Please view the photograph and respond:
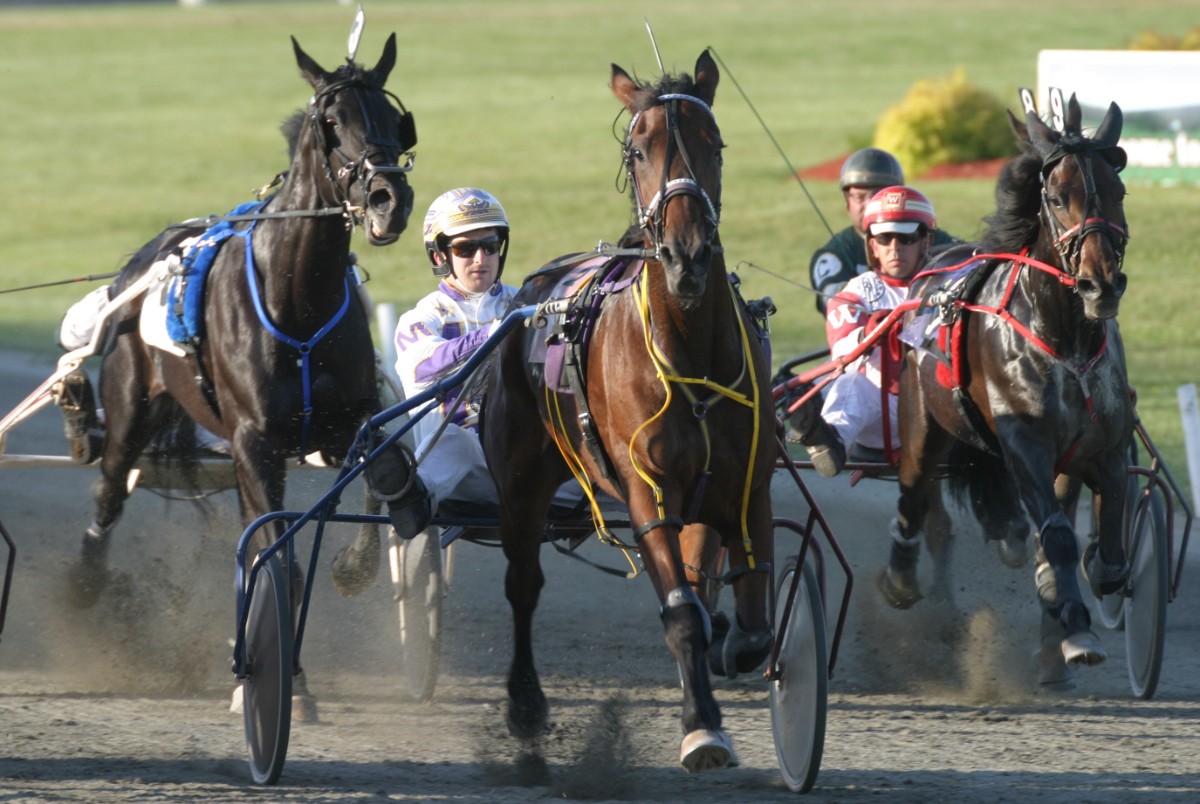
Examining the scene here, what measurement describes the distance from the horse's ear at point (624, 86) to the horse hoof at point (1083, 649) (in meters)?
1.92

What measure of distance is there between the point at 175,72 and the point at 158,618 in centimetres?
2932

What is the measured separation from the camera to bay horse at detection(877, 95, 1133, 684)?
16.2ft

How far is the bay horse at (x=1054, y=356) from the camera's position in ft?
16.2

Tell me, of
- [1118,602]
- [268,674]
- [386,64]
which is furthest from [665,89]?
[1118,602]

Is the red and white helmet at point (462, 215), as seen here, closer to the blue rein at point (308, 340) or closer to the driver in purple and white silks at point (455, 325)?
the driver in purple and white silks at point (455, 325)

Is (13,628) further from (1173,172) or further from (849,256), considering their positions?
(1173,172)

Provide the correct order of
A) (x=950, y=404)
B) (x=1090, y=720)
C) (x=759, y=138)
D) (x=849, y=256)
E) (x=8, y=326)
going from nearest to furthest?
(x=1090, y=720)
(x=950, y=404)
(x=849, y=256)
(x=8, y=326)
(x=759, y=138)

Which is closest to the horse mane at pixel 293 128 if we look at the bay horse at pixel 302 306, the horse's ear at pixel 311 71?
the bay horse at pixel 302 306

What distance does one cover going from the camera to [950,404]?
5.68 m

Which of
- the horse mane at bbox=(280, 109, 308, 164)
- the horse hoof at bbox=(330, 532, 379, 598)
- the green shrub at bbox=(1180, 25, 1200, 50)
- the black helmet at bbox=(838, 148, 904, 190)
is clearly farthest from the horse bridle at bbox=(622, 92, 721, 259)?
the green shrub at bbox=(1180, 25, 1200, 50)

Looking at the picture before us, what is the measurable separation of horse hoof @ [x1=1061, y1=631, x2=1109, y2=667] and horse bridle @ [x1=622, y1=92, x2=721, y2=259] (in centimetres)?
167

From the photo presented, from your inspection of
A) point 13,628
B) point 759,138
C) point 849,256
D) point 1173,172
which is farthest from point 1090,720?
point 759,138

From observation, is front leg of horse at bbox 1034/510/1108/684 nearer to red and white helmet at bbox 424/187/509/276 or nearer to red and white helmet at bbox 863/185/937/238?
red and white helmet at bbox 863/185/937/238

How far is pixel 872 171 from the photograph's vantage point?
6.95 meters
